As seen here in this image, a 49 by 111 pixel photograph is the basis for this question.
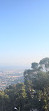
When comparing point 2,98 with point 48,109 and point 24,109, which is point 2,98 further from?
point 48,109

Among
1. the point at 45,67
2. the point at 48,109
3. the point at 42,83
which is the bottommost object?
the point at 48,109

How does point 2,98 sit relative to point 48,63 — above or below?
below

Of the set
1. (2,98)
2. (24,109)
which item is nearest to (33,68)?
(2,98)

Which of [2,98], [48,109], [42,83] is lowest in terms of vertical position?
[48,109]

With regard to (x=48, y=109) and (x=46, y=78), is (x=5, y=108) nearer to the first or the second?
(x=48, y=109)

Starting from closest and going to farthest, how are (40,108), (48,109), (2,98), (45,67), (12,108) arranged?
(48,109), (40,108), (12,108), (2,98), (45,67)

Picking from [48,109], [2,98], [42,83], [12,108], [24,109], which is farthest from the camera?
[42,83]

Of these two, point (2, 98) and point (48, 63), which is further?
point (48, 63)

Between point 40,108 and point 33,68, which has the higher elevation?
point 33,68

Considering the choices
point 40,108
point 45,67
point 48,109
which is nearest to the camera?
point 48,109

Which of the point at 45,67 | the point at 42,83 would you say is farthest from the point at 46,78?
the point at 45,67
